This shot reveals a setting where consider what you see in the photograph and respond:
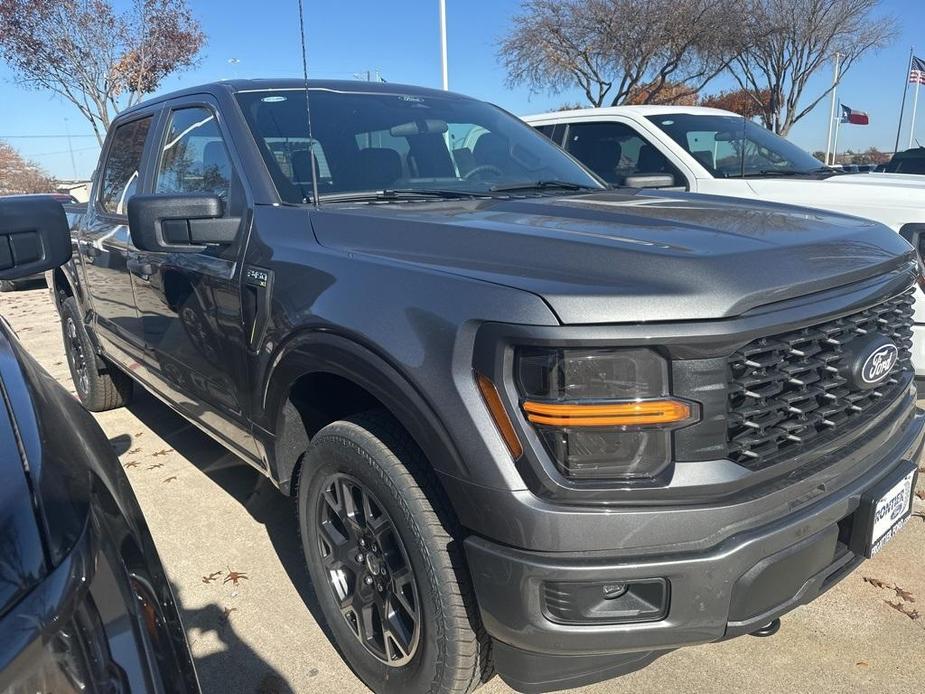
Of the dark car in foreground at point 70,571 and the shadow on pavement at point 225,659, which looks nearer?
the dark car in foreground at point 70,571

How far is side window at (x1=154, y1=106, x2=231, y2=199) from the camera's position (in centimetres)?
276

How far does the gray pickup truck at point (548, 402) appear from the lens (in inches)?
60.2

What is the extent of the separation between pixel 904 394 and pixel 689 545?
3.49 ft

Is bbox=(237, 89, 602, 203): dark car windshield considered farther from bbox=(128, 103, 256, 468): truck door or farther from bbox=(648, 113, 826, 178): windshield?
bbox=(648, 113, 826, 178): windshield

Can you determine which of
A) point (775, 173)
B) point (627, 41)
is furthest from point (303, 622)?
point (627, 41)

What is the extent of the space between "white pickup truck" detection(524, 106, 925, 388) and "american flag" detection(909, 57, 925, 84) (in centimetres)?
1837

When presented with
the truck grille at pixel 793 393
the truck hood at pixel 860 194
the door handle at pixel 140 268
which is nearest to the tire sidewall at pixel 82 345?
the door handle at pixel 140 268

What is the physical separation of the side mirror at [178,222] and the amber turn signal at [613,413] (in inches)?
57.0

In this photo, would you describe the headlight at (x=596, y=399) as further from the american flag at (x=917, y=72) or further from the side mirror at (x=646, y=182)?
the american flag at (x=917, y=72)

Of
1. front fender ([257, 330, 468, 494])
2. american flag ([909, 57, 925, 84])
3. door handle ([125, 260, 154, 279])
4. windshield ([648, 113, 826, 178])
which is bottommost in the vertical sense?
front fender ([257, 330, 468, 494])

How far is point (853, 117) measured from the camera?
2384 cm

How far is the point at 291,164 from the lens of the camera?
8.43 feet

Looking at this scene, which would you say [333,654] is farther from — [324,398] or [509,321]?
[509,321]

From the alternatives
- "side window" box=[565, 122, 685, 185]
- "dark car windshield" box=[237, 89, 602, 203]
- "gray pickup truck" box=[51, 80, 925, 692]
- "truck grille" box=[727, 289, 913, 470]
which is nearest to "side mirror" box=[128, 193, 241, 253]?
"gray pickup truck" box=[51, 80, 925, 692]
